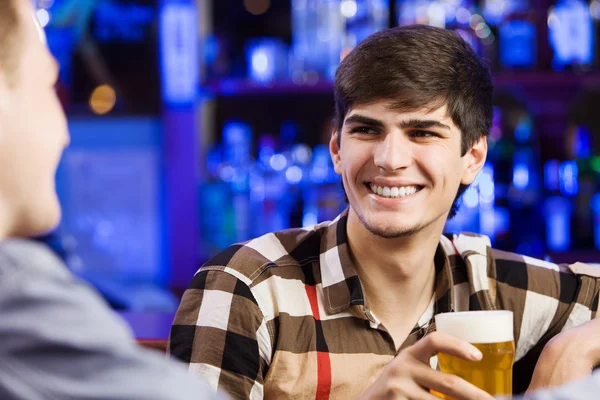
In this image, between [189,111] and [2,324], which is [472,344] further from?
[189,111]

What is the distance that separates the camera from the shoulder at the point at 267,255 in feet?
4.92

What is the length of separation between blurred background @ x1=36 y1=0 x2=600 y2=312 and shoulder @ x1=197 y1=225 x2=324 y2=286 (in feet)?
5.65

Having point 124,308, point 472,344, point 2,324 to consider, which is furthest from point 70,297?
point 124,308

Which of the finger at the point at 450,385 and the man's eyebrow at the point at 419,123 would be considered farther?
the man's eyebrow at the point at 419,123

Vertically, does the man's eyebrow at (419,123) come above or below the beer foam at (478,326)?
above

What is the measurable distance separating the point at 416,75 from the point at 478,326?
2.12ft

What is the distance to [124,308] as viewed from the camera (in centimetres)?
320

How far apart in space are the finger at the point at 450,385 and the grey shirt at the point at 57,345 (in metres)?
0.46

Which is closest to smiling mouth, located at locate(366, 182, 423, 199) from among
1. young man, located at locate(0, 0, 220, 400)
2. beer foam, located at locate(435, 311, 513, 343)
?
beer foam, located at locate(435, 311, 513, 343)

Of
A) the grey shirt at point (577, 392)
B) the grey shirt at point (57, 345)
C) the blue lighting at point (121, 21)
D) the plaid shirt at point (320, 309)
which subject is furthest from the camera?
the blue lighting at point (121, 21)

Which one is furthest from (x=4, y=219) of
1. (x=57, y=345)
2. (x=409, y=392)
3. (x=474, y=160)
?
(x=474, y=160)

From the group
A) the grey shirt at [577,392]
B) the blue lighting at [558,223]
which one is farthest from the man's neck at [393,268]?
the blue lighting at [558,223]

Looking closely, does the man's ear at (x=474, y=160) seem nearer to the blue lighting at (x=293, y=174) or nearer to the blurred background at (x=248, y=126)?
the blurred background at (x=248, y=126)

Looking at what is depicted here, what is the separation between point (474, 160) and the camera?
1794 mm
